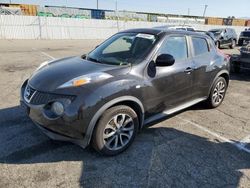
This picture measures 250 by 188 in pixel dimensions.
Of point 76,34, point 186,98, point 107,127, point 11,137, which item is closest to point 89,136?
point 107,127

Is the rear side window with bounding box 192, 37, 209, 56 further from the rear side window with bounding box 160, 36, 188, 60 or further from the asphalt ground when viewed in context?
the asphalt ground

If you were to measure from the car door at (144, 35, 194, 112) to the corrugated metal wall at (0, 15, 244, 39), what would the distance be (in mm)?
21074

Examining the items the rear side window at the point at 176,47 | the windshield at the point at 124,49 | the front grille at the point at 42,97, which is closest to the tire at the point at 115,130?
the front grille at the point at 42,97

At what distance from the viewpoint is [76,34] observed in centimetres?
2602

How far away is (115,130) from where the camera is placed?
3.58 m

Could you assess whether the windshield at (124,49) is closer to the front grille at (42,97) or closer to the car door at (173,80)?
the car door at (173,80)

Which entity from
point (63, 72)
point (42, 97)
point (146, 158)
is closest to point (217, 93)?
point (146, 158)

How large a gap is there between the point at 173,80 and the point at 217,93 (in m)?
1.90

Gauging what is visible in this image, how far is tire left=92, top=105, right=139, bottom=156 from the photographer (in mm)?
3365

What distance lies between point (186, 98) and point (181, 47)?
947 millimetres

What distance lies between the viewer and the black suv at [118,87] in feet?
10.5

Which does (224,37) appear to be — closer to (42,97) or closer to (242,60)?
(242,60)

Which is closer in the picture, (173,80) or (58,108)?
(58,108)

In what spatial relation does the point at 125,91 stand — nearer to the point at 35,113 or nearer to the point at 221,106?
the point at 35,113
